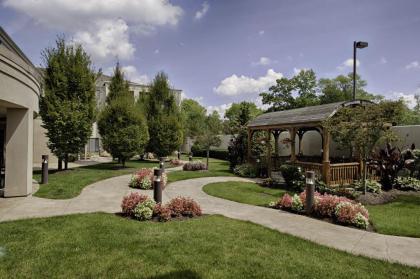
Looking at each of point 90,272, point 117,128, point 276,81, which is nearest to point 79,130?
Result: point 117,128

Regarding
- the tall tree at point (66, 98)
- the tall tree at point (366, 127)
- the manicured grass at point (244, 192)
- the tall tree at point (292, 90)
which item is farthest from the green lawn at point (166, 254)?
the tall tree at point (292, 90)

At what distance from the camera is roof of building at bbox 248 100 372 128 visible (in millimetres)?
11836

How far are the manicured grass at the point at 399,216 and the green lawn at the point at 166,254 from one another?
228cm

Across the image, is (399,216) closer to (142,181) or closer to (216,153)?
(142,181)

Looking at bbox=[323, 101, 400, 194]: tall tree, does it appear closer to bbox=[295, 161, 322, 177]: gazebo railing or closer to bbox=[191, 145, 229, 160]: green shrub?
bbox=[295, 161, 322, 177]: gazebo railing

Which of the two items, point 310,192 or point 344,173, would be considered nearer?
point 310,192

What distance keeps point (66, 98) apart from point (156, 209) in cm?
1012

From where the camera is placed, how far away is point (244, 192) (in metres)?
10.7

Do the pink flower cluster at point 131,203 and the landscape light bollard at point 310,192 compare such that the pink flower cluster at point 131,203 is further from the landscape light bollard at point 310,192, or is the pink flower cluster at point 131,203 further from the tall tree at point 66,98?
the tall tree at point 66,98

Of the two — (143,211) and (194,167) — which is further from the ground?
(194,167)

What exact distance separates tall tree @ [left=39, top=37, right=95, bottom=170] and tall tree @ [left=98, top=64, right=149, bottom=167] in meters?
2.77

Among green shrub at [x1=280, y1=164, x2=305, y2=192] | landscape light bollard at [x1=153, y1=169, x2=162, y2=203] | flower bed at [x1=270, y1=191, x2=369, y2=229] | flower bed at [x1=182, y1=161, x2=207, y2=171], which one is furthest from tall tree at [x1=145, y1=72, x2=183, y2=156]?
flower bed at [x1=270, y1=191, x2=369, y2=229]

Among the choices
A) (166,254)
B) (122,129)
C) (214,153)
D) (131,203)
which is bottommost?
(166,254)

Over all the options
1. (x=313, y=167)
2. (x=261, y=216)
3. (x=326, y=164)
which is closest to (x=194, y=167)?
(x=313, y=167)
